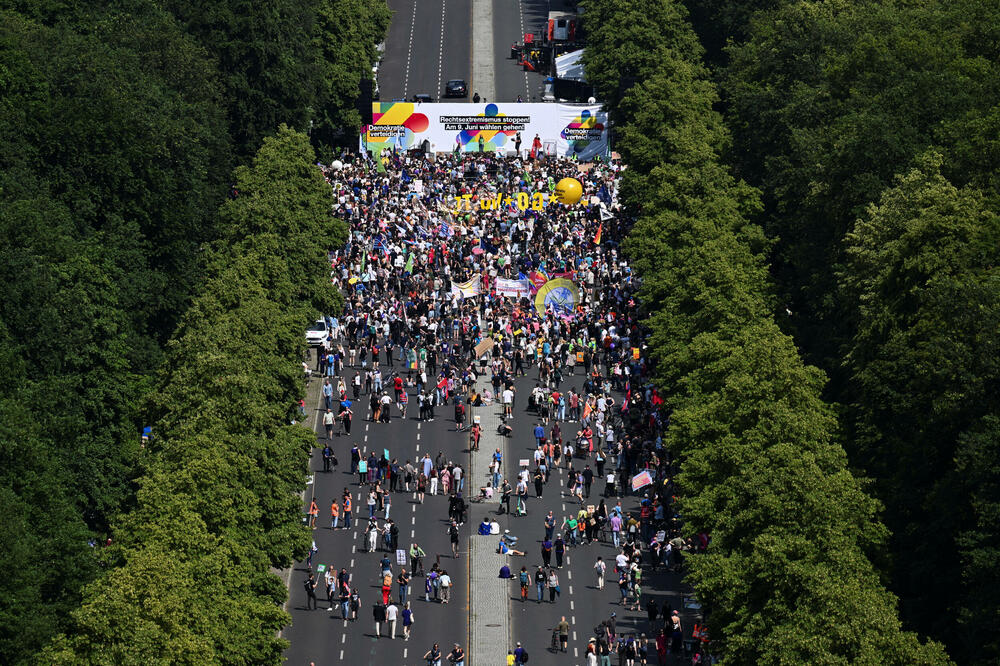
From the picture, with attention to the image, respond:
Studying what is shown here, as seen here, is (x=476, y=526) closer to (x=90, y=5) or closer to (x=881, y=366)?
(x=881, y=366)

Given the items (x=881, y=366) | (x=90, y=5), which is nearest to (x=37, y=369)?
(x=881, y=366)

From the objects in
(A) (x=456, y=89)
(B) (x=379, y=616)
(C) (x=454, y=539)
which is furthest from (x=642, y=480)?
(A) (x=456, y=89)

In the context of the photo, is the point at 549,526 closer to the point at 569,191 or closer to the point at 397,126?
the point at 569,191

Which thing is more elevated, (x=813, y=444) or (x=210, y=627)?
(x=813, y=444)

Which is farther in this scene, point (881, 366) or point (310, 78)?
point (310, 78)

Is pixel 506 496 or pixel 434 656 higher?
pixel 506 496

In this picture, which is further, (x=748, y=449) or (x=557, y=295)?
(x=557, y=295)

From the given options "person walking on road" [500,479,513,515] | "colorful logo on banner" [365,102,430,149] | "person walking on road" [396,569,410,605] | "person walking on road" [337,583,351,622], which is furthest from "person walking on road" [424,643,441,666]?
"colorful logo on banner" [365,102,430,149]
